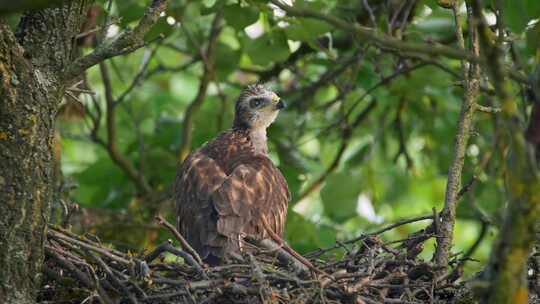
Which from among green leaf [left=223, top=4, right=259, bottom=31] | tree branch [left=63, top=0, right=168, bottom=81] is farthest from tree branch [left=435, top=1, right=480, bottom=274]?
tree branch [left=63, top=0, right=168, bottom=81]

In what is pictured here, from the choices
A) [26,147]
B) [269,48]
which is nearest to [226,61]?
[269,48]

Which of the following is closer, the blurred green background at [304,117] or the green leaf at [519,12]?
the green leaf at [519,12]

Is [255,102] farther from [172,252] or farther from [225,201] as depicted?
[172,252]

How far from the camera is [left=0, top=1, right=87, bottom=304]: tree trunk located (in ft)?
13.9

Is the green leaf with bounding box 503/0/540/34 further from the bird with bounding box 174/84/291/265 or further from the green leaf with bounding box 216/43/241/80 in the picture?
the green leaf with bounding box 216/43/241/80

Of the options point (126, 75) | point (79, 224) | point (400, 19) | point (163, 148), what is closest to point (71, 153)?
point (126, 75)

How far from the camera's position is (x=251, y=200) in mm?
6855

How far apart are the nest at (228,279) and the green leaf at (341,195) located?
3281 millimetres

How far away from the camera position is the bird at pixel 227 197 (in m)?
6.53

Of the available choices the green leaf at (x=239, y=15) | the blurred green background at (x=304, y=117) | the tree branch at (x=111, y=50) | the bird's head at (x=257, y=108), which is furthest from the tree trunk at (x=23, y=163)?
the bird's head at (x=257, y=108)

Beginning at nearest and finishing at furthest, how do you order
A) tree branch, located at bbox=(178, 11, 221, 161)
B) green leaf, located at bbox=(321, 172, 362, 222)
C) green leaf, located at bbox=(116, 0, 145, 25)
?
green leaf, located at bbox=(116, 0, 145, 25) → green leaf, located at bbox=(321, 172, 362, 222) → tree branch, located at bbox=(178, 11, 221, 161)

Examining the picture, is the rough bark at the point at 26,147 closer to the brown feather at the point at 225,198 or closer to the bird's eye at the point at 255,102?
the brown feather at the point at 225,198

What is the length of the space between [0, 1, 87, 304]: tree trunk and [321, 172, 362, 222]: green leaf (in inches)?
180

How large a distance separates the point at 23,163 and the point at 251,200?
277 centimetres
